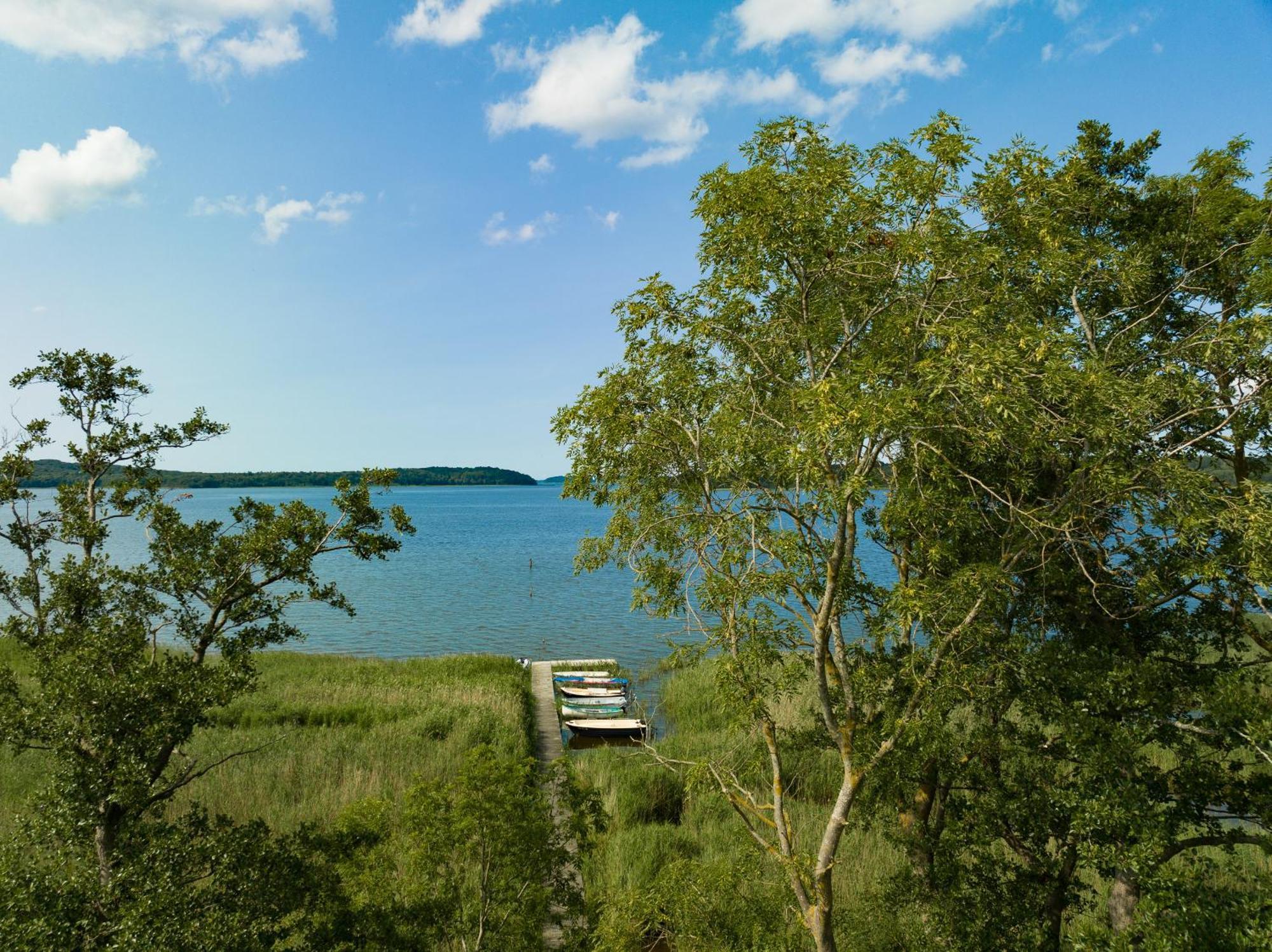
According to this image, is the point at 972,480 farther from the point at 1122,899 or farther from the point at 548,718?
the point at 548,718

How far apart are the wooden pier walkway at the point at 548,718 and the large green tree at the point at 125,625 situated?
5513 mm

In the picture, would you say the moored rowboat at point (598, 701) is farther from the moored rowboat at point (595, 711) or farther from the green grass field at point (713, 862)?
the green grass field at point (713, 862)

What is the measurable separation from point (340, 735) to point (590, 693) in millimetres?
7700

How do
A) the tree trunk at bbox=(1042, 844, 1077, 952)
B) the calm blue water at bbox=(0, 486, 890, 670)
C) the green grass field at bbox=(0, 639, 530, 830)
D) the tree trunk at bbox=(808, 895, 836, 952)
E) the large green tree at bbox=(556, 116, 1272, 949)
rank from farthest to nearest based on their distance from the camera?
1. the calm blue water at bbox=(0, 486, 890, 670)
2. the green grass field at bbox=(0, 639, 530, 830)
3. the tree trunk at bbox=(1042, 844, 1077, 952)
4. the tree trunk at bbox=(808, 895, 836, 952)
5. the large green tree at bbox=(556, 116, 1272, 949)

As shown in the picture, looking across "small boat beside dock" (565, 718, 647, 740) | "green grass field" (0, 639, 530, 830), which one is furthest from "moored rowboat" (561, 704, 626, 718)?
"green grass field" (0, 639, 530, 830)

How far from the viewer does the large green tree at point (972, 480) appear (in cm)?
576

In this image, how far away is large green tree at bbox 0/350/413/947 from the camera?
17.2ft

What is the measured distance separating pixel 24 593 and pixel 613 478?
598 centimetres

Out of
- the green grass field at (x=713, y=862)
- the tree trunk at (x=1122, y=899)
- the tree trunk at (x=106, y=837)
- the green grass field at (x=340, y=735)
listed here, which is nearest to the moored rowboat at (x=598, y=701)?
the green grass field at (x=340, y=735)

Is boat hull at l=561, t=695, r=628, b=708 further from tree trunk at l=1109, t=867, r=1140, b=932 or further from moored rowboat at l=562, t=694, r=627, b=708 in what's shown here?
tree trunk at l=1109, t=867, r=1140, b=932

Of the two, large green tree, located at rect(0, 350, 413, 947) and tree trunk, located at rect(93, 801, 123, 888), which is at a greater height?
large green tree, located at rect(0, 350, 413, 947)

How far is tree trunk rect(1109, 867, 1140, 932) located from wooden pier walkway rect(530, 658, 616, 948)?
6.47 metres

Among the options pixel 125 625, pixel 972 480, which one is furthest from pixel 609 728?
pixel 972 480

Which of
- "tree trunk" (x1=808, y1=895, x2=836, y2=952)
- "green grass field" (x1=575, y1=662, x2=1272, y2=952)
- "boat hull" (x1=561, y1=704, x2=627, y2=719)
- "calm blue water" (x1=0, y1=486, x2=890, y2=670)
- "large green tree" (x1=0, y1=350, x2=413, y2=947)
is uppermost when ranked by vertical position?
"large green tree" (x1=0, y1=350, x2=413, y2=947)
